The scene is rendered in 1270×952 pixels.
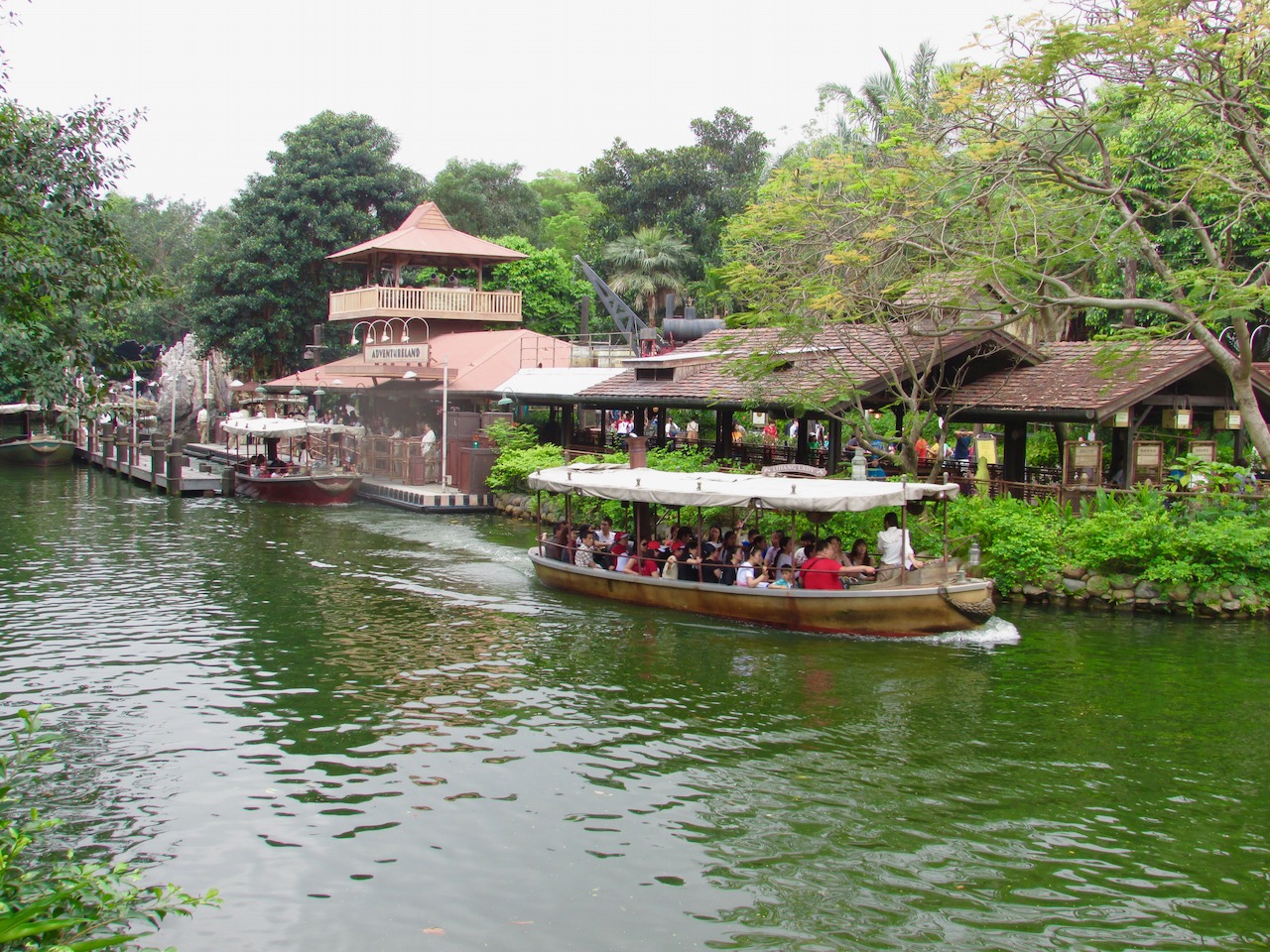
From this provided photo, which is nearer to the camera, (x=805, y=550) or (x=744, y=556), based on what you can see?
(x=805, y=550)

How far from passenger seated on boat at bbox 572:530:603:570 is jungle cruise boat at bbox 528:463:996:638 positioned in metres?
1.01

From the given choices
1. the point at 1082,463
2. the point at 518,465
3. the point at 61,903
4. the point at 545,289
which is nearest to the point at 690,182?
the point at 545,289

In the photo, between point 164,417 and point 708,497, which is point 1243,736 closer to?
point 708,497

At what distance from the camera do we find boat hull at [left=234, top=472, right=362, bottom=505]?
3434 cm

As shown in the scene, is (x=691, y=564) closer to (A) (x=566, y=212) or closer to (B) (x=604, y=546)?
(B) (x=604, y=546)

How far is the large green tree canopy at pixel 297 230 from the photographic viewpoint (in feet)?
163

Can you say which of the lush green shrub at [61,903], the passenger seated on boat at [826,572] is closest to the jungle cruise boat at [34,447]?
the passenger seated on boat at [826,572]

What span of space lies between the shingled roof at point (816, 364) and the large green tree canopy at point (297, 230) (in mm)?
26999

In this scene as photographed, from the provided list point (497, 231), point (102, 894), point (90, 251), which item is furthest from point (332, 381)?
point (102, 894)

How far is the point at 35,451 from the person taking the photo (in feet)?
152

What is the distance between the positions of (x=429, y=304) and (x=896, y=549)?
95.3 ft

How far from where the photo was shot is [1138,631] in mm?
18328

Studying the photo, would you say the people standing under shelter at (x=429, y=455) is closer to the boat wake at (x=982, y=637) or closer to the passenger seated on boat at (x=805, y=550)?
the passenger seated on boat at (x=805, y=550)

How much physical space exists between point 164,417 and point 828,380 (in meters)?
52.4
